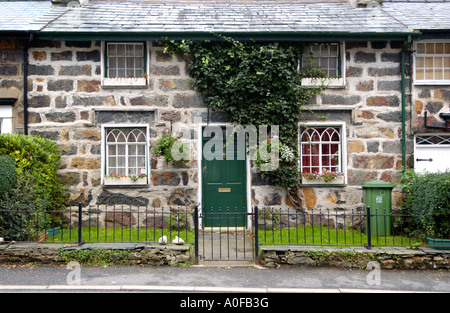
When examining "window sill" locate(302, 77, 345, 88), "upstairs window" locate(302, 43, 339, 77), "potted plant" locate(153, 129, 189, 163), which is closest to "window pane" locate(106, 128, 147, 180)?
"potted plant" locate(153, 129, 189, 163)

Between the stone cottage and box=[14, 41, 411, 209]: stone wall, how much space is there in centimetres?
2

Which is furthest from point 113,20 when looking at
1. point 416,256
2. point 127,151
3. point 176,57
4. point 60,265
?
point 416,256

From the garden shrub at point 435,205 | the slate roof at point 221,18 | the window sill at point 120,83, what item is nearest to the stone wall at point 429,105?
the slate roof at point 221,18

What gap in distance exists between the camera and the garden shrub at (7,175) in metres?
6.99

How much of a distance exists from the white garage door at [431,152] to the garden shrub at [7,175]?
918 cm

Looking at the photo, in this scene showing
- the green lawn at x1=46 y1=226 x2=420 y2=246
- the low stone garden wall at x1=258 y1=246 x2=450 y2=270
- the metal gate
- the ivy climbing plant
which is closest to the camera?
the low stone garden wall at x1=258 y1=246 x2=450 y2=270

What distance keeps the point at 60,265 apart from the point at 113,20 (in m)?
6.14

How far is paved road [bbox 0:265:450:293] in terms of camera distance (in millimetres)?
5547

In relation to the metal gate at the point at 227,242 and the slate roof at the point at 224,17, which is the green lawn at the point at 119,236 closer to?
the metal gate at the point at 227,242

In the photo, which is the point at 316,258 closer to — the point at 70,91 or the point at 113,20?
the point at 70,91

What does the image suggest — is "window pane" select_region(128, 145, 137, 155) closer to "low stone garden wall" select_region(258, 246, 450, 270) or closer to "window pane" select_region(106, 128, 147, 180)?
"window pane" select_region(106, 128, 147, 180)

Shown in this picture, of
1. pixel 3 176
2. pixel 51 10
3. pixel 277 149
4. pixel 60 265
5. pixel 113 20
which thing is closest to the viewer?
pixel 60 265

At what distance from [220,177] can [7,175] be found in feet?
15.2

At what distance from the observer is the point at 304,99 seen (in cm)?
914
